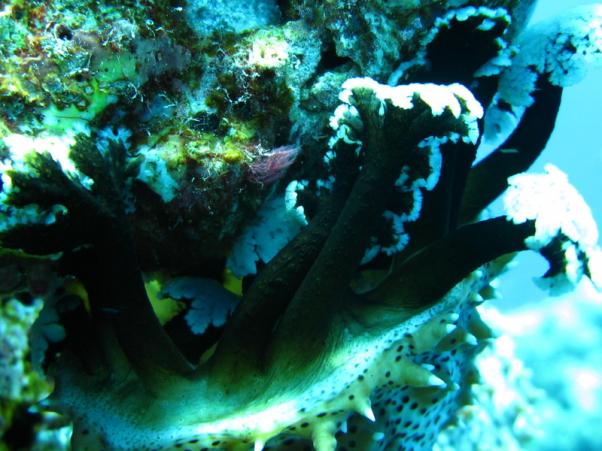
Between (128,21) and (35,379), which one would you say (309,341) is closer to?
(35,379)

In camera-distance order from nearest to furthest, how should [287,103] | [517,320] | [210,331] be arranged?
[287,103]
[210,331]
[517,320]

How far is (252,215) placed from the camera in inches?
71.1

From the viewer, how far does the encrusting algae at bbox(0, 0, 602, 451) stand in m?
1.46

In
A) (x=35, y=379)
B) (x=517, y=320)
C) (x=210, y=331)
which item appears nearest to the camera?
(x=35, y=379)

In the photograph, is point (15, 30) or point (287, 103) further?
point (287, 103)

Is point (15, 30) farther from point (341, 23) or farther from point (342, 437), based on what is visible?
point (342, 437)

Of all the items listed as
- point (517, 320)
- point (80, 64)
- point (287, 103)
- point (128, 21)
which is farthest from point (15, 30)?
point (517, 320)

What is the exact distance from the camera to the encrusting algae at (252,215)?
57.4 inches

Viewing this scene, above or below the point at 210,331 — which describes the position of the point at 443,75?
above

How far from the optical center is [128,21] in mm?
1548

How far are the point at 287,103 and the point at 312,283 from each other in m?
0.71

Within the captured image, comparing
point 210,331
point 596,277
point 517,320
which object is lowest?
point 517,320

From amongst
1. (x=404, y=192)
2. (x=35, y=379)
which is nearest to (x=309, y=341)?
(x=404, y=192)

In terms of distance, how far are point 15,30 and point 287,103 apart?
955 millimetres
